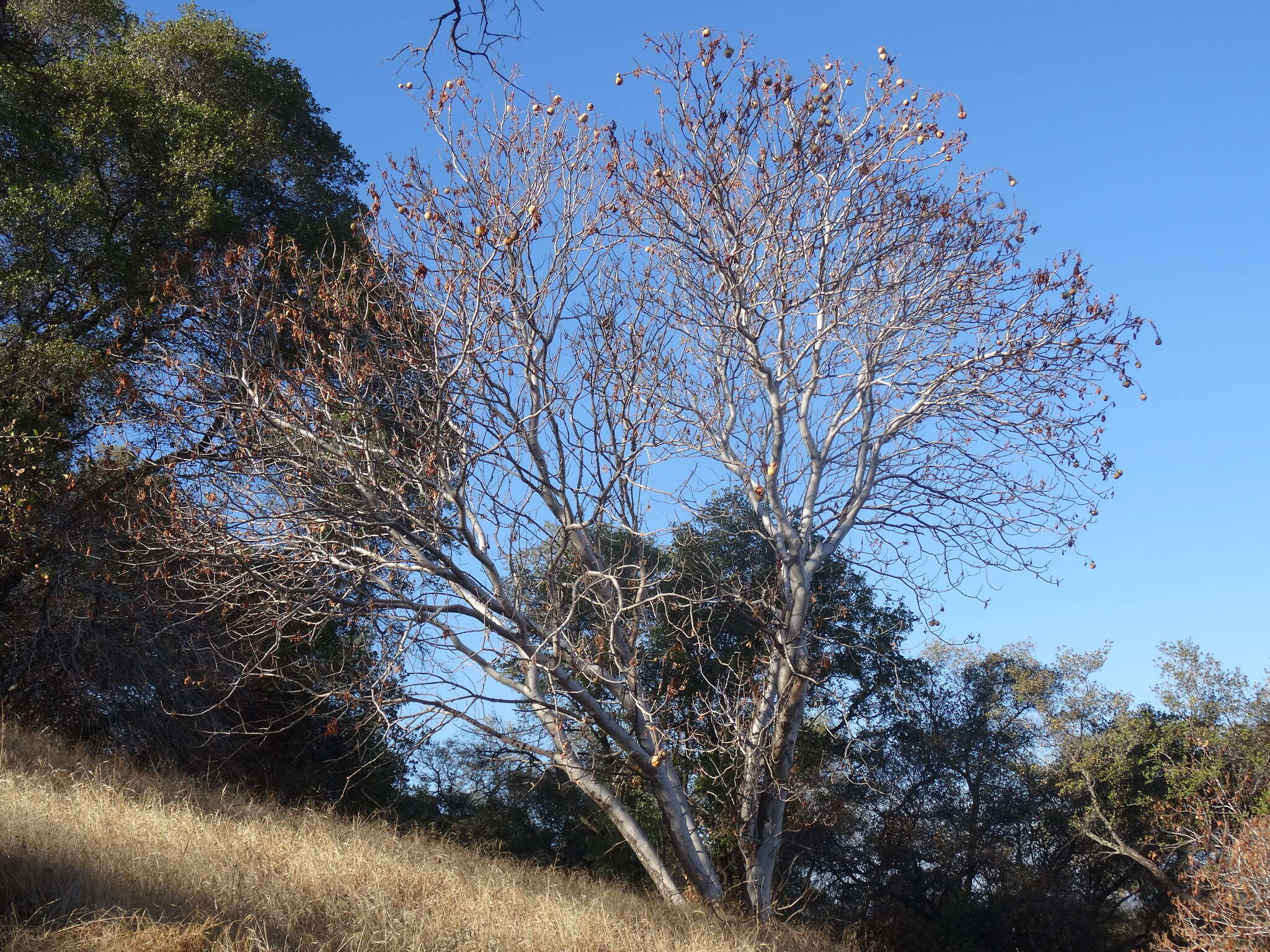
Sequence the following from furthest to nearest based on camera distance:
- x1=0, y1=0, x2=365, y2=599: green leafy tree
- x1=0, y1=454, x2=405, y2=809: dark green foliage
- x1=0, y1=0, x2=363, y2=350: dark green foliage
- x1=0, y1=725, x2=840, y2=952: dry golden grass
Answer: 1. x1=0, y1=0, x2=363, y2=350: dark green foliage
2. x1=0, y1=0, x2=365, y2=599: green leafy tree
3. x1=0, y1=454, x2=405, y2=809: dark green foliage
4. x1=0, y1=725, x2=840, y2=952: dry golden grass

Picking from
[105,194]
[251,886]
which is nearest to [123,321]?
[105,194]

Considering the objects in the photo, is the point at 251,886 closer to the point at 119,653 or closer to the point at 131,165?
the point at 119,653

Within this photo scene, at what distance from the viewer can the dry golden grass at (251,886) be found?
17.3 ft

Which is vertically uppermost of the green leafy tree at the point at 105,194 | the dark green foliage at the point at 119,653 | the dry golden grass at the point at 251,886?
the green leafy tree at the point at 105,194

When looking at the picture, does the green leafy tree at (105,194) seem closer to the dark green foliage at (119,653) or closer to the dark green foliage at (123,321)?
the dark green foliage at (123,321)

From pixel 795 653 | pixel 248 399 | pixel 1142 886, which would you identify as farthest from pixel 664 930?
pixel 1142 886

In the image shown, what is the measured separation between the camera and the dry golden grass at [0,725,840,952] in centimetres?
528

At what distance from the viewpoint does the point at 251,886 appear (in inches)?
250

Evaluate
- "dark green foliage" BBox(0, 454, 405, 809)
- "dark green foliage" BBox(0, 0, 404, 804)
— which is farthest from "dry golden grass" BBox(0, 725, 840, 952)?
"dark green foliage" BBox(0, 0, 404, 804)

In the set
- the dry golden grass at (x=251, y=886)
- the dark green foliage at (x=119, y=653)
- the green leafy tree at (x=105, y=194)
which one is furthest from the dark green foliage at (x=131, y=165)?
the dry golden grass at (x=251, y=886)

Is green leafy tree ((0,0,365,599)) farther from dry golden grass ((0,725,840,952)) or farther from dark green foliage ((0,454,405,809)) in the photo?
dry golden grass ((0,725,840,952))

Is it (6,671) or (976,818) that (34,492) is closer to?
(6,671)

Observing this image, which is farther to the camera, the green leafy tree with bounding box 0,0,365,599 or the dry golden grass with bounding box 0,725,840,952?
the green leafy tree with bounding box 0,0,365,599

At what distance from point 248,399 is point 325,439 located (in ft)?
3.23
